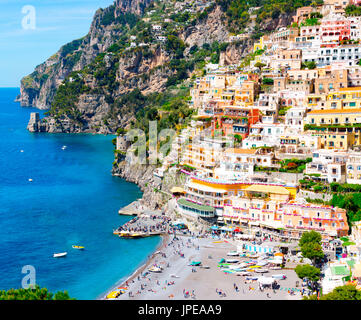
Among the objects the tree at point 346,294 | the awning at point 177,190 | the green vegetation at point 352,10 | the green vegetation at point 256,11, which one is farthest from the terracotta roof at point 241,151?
the green vegetation at point 256,11

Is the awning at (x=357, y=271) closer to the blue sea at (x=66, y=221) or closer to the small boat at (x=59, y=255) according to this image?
the blue sea at (x=66, y=221)

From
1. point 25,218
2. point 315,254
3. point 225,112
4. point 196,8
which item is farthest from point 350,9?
point 196,8

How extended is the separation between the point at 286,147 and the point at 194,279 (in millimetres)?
19789

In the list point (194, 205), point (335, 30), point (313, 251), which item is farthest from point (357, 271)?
point (335, 30)

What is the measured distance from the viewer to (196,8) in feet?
453

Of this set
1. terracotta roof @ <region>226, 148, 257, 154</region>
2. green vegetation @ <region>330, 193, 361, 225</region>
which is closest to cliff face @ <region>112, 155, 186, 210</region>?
terracotta roof @ <region>226, 148, 257, 154</region>

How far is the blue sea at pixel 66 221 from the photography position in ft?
133

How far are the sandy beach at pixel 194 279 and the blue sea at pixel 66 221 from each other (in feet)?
7.76

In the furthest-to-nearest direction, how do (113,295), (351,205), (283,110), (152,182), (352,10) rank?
(352,10)
(152,182)
(283,110)
(351,205)
(113,295)

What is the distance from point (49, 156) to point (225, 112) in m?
48.8

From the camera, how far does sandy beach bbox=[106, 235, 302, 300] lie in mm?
33938

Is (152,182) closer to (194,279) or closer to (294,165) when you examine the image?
(294,165)

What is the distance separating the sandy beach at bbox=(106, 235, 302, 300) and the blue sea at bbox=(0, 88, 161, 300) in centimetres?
237

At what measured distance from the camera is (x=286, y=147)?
50969mm
